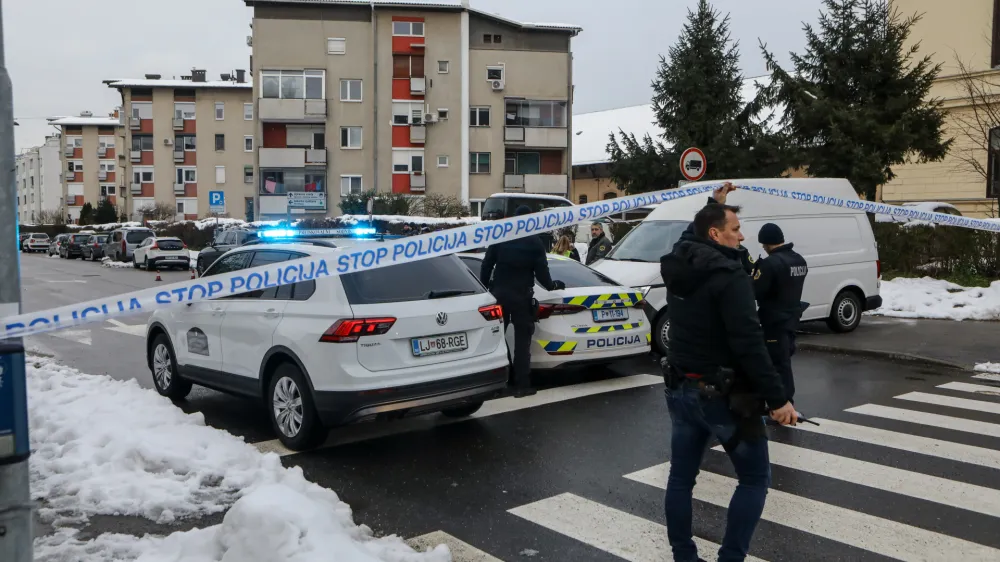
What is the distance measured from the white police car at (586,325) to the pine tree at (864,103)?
17425 millimetres

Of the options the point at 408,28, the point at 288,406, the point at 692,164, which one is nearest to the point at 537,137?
the point at 408,28

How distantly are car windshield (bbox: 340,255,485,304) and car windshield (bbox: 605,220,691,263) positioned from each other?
5010 mm

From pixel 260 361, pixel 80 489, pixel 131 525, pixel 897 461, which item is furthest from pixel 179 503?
pixel 897 461

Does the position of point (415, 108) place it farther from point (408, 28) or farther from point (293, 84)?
point (293, 84)

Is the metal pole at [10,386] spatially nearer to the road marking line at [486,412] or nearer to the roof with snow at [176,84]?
the road marking line at [486,412]

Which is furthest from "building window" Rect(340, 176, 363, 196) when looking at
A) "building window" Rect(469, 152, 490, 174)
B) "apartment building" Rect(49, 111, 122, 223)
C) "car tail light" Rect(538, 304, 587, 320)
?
"apartment building" Rect(49, 111, 122, 223)

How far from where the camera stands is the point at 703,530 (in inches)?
189

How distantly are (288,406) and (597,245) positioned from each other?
8.69 meters

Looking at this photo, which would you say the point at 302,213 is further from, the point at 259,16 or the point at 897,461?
the point at 897,461

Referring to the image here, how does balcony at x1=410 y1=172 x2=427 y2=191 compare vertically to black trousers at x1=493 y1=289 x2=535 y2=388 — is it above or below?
Result: above

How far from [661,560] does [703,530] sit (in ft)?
1.72

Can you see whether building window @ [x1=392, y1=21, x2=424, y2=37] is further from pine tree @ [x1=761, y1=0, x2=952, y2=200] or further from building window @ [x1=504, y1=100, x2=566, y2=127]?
pine tree @ [x1=761, y1=0, x2=952, y2=200]

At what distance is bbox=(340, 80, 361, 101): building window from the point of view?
52.5 m

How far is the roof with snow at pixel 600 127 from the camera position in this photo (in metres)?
61.8
